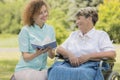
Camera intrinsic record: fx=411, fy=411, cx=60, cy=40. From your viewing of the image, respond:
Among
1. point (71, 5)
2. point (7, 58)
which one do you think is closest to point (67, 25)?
point (71, 5)

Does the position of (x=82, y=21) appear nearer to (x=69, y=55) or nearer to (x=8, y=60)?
(x=69, y=55)

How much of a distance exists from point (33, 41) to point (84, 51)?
1.71 feet

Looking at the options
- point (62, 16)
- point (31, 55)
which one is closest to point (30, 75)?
point (31, 55)

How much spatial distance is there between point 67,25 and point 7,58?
5883 mm

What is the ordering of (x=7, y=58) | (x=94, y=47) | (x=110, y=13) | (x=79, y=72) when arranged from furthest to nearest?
1. (x=110, y=13)
2. (x=7, y=58)
3. (x=94, y=47)
4. (x=79, y=72)

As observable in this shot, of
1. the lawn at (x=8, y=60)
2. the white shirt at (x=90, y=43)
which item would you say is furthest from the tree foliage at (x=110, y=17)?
the white shirt at (x=90, y=43)

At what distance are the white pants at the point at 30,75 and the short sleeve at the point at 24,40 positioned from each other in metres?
0.22

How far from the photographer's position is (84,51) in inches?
163

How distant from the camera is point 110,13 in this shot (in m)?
15.1

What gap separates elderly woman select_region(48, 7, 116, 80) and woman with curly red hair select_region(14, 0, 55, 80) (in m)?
0.15

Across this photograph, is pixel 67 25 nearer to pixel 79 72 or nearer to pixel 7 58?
pixel 7 58

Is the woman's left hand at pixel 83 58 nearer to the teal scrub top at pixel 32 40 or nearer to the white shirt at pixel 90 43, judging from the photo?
the white shirt at pixel 90 43

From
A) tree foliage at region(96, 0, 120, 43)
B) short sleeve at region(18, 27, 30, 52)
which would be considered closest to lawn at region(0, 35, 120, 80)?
tree foliage at region(96, 0, 120, 43)

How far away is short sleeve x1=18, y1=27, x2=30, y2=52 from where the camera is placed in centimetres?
407
